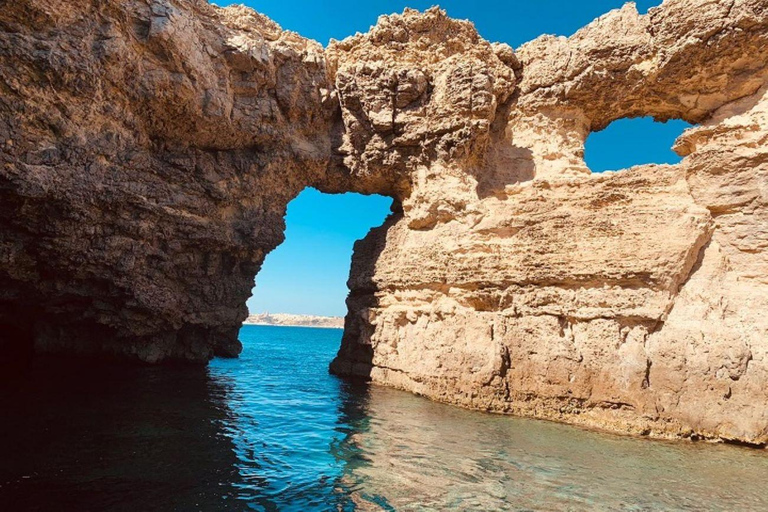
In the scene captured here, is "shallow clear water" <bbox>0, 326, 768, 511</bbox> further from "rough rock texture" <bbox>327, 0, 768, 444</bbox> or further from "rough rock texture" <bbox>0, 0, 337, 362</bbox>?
"rough rock texture" <bbox>0, 0, 337, 362</bbox>

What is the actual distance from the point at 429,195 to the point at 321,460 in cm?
1269

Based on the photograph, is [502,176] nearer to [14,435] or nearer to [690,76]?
[690,76]

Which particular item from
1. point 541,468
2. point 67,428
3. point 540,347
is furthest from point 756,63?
point 67,428

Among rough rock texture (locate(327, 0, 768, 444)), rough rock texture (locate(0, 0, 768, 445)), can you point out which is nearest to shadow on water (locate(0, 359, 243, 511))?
rough rock texture (locate(0, 0, 768, 445))

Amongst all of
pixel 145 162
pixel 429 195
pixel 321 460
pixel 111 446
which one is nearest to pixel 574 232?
pixel 429 195

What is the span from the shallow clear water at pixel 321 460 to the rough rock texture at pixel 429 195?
86.9 inches

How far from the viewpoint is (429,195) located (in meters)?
19.5

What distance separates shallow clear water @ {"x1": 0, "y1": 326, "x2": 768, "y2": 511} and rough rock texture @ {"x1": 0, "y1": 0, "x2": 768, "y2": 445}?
7.24 ft

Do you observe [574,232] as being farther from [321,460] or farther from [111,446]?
[111,446]

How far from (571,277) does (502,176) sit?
716cm

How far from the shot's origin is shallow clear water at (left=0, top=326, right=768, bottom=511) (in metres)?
7.36

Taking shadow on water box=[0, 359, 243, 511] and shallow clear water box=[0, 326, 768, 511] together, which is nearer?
shadow on water box=[0, 359, 243, 511]

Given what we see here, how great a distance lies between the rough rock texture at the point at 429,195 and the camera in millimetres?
12766

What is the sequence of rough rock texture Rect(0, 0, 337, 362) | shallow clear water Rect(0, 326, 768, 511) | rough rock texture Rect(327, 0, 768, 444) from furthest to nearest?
rough rock texture Rect(0, 0, 337, 362), rough rock texture Rect(327, 0, 768, 444), shallow clear water Rect(0, 326, 768, 511)
